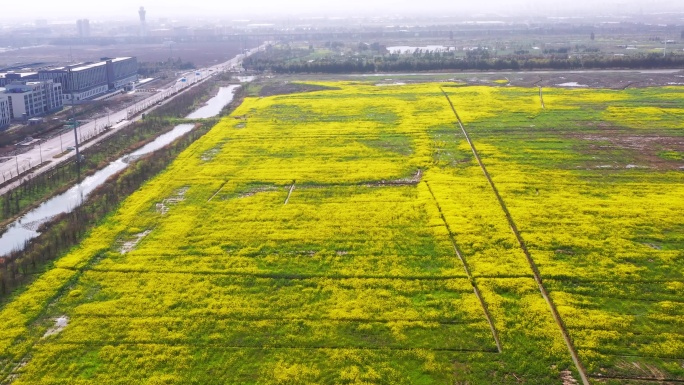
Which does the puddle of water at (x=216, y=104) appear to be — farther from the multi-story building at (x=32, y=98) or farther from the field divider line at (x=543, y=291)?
the field divider line at (x=543, y=291)

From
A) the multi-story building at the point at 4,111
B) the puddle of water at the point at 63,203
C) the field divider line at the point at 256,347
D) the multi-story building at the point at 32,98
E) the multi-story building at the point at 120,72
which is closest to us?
the field divider line at the point at 256,347

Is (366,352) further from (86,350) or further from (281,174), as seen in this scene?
(281,174)

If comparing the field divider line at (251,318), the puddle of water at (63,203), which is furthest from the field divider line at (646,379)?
the puddle of water at (63,203)


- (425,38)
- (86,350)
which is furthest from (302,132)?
(425,38)

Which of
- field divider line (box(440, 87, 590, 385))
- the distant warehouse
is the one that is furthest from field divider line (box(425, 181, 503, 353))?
the distant warehouse

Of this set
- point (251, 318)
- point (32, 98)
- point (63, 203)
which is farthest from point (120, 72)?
point (251, 318)

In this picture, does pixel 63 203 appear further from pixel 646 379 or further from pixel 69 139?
pixel 646 379

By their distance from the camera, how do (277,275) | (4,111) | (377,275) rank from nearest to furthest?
(377,275) → (277,275) → (4,111)
